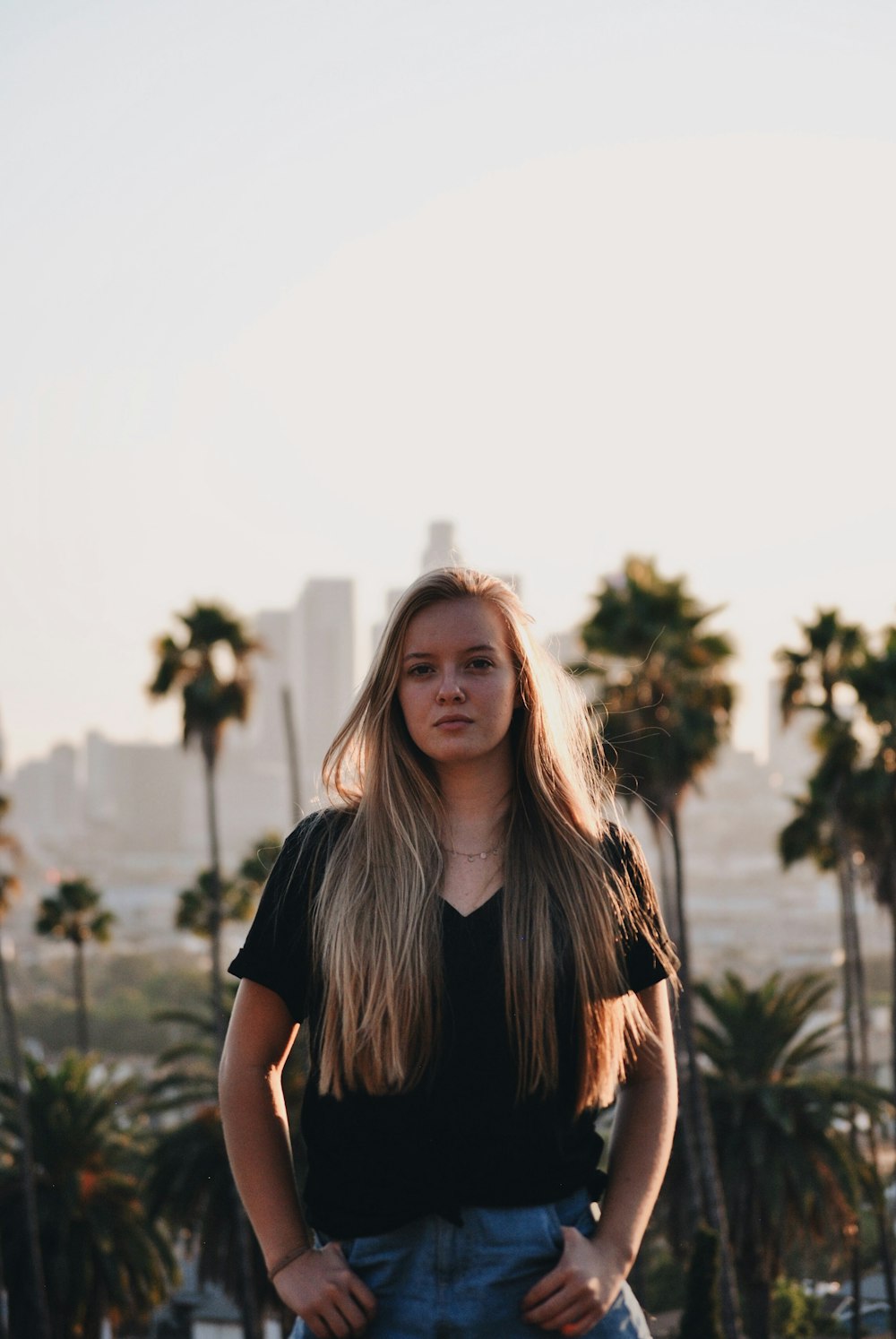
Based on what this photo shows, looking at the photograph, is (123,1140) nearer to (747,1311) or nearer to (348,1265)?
(747,1311)

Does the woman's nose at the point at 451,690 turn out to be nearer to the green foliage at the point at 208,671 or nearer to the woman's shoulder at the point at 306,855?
the woman's shoulder at the point at 306,855

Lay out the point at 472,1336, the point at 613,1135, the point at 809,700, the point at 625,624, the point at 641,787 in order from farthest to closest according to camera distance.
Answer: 1. the point at 809,700
2. the point at 641,787
3. the point at 625,624
4. the point at 613,1135
5. the point at 472,1336

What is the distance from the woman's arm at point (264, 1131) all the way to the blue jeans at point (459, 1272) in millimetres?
89

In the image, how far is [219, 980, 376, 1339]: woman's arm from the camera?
2.61m

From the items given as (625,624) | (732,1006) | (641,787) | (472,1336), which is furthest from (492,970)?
(732,1006)

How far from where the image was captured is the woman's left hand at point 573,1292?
2496 mm

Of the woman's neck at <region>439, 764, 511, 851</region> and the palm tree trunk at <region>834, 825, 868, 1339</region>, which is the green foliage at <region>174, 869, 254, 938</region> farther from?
the woman's neck at <region>439, 764, 511, 851</region>

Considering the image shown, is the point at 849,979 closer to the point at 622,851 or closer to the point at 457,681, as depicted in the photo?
the point at 622,851

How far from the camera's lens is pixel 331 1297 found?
252cm

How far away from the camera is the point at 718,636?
21391 mm

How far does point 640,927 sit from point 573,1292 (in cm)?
63

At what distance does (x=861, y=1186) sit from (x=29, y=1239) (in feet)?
39.1

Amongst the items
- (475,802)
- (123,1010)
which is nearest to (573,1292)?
(475,802)

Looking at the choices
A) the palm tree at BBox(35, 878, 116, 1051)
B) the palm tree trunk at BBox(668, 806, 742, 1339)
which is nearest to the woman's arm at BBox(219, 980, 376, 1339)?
the palm tree trunk at BBox(668, 806, 742, 1339)
